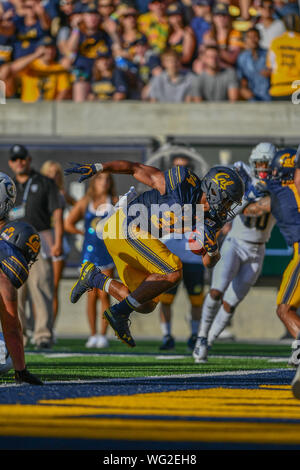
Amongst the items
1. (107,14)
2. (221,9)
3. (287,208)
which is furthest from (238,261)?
(107,14)

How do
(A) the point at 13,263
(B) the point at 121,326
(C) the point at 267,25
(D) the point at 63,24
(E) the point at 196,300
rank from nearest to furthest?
(A) the point at 13,263 → (B) the point at 121,326 → (E) the point at 196,300 → (C) the point at 267,25 → (D) the point at 63,24

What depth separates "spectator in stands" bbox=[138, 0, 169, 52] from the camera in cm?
1427

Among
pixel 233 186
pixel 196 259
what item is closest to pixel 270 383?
pixel 233 186

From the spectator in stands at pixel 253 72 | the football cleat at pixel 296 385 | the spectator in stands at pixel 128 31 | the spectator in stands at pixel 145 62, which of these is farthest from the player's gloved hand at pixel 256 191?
the spectator in stands at pixel 128 31

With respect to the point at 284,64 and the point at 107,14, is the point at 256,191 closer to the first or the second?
the point at 284,64

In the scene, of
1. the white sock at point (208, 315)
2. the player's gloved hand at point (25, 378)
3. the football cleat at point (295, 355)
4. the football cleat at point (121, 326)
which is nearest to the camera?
the player's gloved hand at point (25, 378)

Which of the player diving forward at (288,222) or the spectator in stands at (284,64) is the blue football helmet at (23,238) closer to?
the player diving forward at (288,222)

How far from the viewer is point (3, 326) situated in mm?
5832

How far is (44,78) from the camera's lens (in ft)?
45.3

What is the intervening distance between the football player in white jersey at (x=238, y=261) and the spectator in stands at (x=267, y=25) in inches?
211

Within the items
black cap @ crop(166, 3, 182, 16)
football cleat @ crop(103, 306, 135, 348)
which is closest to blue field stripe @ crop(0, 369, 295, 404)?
football cleat @ crop(103, 306, 135, 348)

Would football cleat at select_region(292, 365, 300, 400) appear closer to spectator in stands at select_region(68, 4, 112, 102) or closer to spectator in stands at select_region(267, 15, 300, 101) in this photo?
spectator in stands at select_region(267, 15, 300, 101)

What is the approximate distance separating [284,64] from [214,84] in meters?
0.99

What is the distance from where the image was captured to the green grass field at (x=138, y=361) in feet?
23.6
